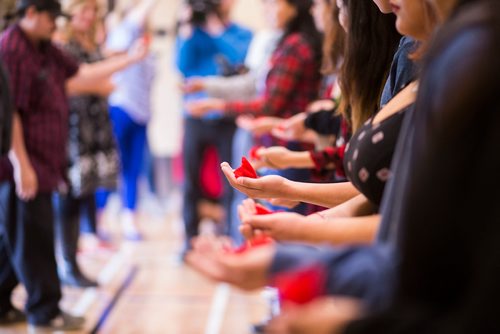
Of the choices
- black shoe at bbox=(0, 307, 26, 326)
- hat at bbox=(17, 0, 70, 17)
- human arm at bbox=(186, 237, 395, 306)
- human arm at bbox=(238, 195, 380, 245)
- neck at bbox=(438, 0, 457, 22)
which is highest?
neck at bbox=(438, 0, 457, 22)

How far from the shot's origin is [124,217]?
Answer: 4914 mm

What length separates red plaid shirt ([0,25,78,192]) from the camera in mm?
2766

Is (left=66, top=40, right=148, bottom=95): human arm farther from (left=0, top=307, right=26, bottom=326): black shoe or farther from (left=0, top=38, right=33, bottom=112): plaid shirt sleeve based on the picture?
(left=0, top=307, right=26, bottom=326): black shoe

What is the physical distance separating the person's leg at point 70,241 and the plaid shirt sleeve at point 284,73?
125 cm

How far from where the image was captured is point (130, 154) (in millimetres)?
4809

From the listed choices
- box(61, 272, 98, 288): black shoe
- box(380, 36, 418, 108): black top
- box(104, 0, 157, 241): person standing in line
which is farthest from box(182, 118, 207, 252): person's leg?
box(380, 36, 418, 108): black top

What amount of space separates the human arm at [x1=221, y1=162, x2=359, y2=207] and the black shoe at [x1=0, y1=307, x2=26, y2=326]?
202cm

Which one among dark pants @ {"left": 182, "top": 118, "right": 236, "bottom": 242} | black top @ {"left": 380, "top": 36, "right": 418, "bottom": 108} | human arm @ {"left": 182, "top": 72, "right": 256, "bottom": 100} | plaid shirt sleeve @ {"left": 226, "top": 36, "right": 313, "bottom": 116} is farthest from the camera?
dark pants @ {"left": 182, "top": 118, "right": 236, "bottom": 242}

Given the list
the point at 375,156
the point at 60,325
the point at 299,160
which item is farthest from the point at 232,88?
the point at 375,156

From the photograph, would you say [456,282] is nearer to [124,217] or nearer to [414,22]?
[414,22]

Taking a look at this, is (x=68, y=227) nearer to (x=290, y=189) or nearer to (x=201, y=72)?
(x=201, y=72)

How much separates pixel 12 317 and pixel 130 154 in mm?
1932

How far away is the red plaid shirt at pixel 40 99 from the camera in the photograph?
2.77 metres

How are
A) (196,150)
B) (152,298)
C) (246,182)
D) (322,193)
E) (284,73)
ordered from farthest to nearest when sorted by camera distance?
(196,150) < (152,298) < (284,73) < (322,193) < (246,182)
